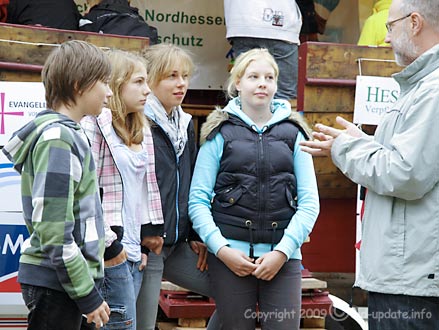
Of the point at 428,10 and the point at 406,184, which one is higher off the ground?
the point at 428,10

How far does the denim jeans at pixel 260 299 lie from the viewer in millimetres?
4078

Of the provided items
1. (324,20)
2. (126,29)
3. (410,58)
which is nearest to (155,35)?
(126,29)

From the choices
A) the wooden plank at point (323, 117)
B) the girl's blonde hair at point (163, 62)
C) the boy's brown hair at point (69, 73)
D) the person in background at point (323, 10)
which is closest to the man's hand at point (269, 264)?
the girl's blonde hair at point (163, 62)

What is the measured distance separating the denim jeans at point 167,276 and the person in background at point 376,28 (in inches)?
103

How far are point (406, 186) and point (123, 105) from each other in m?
1.44

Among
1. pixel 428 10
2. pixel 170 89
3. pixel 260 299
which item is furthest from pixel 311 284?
pixel 428 10

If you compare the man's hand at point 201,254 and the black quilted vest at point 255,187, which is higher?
the black quilted vest at point 255,187

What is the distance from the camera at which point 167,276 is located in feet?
14.1

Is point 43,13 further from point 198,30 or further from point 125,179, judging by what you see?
point 125,179

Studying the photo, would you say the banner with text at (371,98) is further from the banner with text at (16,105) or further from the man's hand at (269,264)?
the banner with text at (16,105)

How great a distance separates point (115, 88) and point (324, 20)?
338cm

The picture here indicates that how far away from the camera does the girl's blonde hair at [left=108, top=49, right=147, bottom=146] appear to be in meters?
3.76

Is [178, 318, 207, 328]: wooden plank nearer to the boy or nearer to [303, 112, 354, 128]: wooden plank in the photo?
[303, 112, 354, 128]: wooden plank

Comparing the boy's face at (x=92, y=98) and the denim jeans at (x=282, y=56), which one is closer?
the boy's face at (x=92, y=98)
